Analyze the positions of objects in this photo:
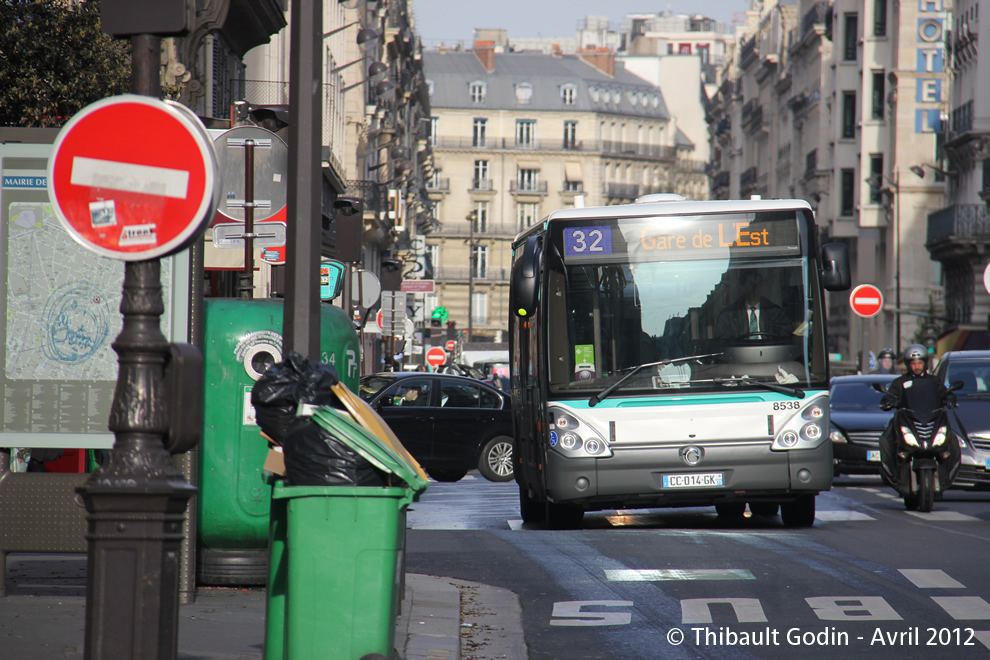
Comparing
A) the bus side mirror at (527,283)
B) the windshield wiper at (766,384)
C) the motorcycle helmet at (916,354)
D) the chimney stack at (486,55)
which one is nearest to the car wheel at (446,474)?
the motorcycle helmet at (916,354)

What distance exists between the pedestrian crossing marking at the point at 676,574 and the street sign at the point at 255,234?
418 centimetres

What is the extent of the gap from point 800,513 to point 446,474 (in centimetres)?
1074

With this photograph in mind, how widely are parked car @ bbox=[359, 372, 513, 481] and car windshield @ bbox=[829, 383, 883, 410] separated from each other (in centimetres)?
485

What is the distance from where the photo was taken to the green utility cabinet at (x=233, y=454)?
1016 cm

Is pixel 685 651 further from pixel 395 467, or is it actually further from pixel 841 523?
pixel 841 523

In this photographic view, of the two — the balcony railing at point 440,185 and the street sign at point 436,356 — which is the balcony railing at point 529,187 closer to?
the balcony railing at point 440,185

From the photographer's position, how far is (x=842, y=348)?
75.9 metres

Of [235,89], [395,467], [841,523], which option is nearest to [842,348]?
[235,89]

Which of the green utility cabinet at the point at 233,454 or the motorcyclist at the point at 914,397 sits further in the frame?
→ the motorcyclist at the point at 914,397

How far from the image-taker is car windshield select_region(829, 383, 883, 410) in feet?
79.9

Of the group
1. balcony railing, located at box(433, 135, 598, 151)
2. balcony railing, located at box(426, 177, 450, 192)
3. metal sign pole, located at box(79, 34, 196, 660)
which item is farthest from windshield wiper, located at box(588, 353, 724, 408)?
balcony railing, located at box(433, 135, 598, 151)

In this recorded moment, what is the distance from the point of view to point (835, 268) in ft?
50.1

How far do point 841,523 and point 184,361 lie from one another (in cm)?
1127

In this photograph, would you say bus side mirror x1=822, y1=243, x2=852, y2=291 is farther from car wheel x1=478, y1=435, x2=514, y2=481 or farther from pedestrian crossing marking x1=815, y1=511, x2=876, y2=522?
car wheel x1=478, y1=435, x2=514, y2=481
